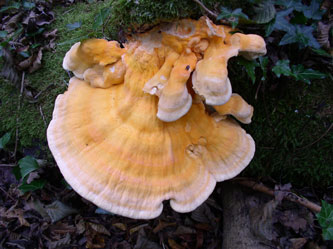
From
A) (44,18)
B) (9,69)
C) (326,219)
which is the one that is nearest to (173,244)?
(326,219)

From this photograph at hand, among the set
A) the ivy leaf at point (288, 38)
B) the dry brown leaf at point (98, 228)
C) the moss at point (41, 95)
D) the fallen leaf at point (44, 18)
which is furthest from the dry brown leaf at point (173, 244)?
the fallen leaf at point (44, 18)

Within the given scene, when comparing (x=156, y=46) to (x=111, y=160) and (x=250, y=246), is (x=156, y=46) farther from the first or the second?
(x=250, y=246)

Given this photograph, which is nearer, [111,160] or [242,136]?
[111,160]

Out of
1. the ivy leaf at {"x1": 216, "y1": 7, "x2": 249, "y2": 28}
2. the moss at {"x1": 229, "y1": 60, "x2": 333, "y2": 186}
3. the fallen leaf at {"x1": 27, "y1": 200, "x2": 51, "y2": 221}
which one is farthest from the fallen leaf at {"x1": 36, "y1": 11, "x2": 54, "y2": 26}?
the moss at {"x1": 229, "y1": 60, "x2": 333, "y2": 186}

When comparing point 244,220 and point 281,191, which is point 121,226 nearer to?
point 244,220

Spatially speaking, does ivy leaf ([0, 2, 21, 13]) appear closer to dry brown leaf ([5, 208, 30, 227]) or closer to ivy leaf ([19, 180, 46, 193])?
ivy leaf ([19, 180, 46, 193])

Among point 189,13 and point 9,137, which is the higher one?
point 189,13

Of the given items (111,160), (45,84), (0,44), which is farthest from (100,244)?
(0,44)
